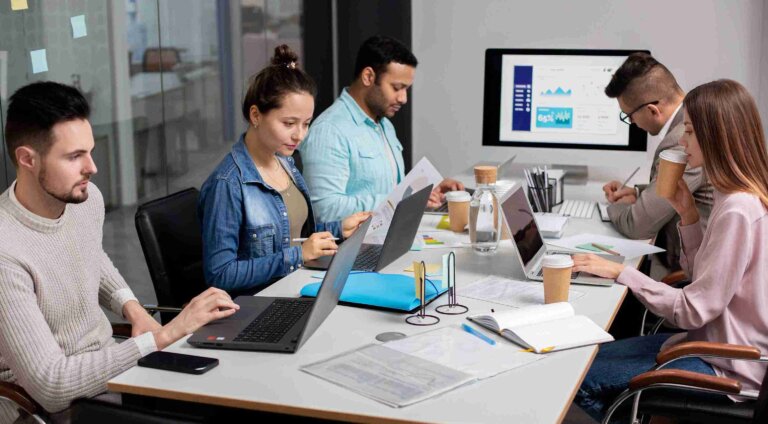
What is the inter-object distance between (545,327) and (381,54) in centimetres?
189

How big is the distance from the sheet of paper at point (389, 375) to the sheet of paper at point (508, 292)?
52 cm

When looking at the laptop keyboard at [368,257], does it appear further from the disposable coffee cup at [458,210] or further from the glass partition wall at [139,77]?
the glass partition wall at [139,77]

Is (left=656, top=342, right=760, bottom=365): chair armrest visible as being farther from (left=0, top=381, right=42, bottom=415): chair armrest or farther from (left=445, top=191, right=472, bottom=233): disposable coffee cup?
(left=0, top=381, right=42, bottom=415): chair armrest

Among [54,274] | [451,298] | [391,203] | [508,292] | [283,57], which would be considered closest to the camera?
[54,274]

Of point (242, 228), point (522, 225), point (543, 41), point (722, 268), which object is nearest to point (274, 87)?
point (242, 228)

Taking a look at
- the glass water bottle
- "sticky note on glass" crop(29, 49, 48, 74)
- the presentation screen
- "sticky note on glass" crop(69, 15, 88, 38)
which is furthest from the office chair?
"sticky note on glass" crop(69, 15, 88, 38)

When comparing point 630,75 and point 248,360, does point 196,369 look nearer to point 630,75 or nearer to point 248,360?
point 248,360

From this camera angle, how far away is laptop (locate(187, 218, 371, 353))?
2125 millimetres

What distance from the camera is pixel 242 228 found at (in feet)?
9.66

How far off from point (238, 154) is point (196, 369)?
1107mm

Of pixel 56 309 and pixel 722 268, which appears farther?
pixel 722 268

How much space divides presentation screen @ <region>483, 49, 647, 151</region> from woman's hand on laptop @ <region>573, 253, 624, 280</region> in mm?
1738

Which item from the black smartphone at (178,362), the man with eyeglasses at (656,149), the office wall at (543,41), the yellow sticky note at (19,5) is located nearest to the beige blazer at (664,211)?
the man with eyeglasses at (656,149)

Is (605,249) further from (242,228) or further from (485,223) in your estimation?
(242,228)
